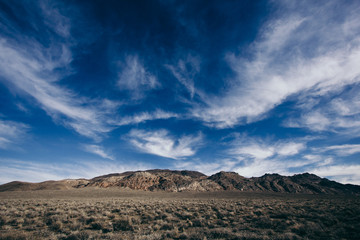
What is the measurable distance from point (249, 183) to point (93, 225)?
107 metres

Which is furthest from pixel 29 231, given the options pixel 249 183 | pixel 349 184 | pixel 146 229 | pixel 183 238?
pixel 349 184

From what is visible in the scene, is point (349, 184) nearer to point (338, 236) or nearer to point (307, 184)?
point (307, 184)

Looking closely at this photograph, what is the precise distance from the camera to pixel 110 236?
8.13 metres

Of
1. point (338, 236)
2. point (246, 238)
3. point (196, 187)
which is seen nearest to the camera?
point (246, 238)

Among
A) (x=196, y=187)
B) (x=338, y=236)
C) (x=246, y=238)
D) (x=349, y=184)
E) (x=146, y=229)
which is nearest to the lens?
(x=246, y=238)

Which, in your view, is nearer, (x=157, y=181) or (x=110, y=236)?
(x=110, y=236)

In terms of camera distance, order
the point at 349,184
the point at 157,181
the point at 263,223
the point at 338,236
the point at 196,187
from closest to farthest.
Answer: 1. the point at 338,236
2. the point at 263,223
3. the point at 196,187
4. the point at 349,184
5. the point at 157,181

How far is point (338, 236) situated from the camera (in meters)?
8.68

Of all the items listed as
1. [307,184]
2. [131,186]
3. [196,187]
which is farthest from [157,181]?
[307,184]

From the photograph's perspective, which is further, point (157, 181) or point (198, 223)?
point (157, 181)

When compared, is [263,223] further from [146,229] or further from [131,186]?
[131,186]

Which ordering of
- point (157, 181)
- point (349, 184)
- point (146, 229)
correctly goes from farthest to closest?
point (157, 181), point (349, 184), point (146, 229)

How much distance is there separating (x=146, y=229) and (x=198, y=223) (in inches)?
141

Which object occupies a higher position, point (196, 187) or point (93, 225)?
point (196, 187)
